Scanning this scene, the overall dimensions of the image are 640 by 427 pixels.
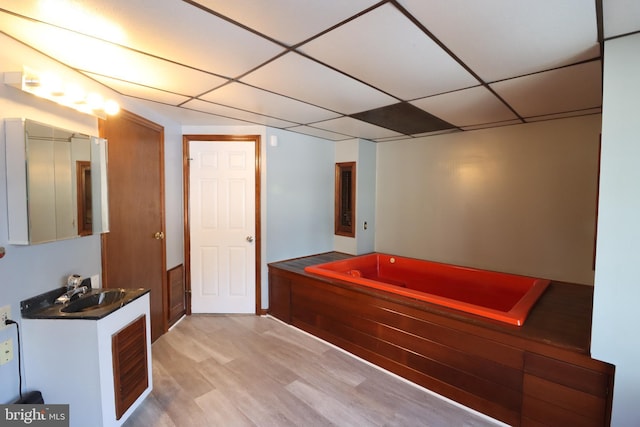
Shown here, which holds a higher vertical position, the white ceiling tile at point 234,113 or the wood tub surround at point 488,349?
the white ceiling tile at point 234,113

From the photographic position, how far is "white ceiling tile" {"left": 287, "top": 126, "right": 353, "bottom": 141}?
355cm

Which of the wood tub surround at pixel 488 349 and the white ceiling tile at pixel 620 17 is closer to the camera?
the white ceiling tile at pixel 620 17

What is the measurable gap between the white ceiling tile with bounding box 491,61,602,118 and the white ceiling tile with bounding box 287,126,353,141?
1.93 metres

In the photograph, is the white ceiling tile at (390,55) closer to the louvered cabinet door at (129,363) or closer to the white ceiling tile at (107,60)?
the white ceiling tile at (107,60)

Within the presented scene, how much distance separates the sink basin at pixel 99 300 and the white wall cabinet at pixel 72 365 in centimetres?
26

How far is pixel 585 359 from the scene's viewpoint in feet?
5.35

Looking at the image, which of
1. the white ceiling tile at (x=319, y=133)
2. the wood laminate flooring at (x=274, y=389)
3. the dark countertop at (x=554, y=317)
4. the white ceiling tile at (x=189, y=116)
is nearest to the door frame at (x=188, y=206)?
the white ceiling tile at (x=189, y=116)

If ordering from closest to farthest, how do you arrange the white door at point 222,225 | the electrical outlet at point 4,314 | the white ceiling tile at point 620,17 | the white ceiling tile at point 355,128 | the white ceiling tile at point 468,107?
the white ceiling tile at point 620,17, the electrical outlet at point 4,314, the white ceiling tile at point 468,107, the white ceiling tile at point 355,128, the white door at point 222,225

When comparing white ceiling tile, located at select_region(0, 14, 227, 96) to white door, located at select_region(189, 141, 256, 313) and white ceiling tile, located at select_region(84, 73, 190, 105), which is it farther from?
white door, located at select_region(189, 141, 256, 313)

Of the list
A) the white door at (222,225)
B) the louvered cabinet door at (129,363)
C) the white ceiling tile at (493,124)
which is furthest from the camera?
the white door at (222,225)

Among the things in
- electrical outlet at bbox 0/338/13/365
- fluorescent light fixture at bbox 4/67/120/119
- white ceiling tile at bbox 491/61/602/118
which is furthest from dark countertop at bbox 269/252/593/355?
fluorescent light fixture at bbox 4/67/120/119

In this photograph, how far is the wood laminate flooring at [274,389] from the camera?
6.37 ft

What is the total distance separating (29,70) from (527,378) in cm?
324

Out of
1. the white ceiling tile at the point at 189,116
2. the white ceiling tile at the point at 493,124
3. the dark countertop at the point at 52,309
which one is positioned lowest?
the dark countertop at the point at 52,309
